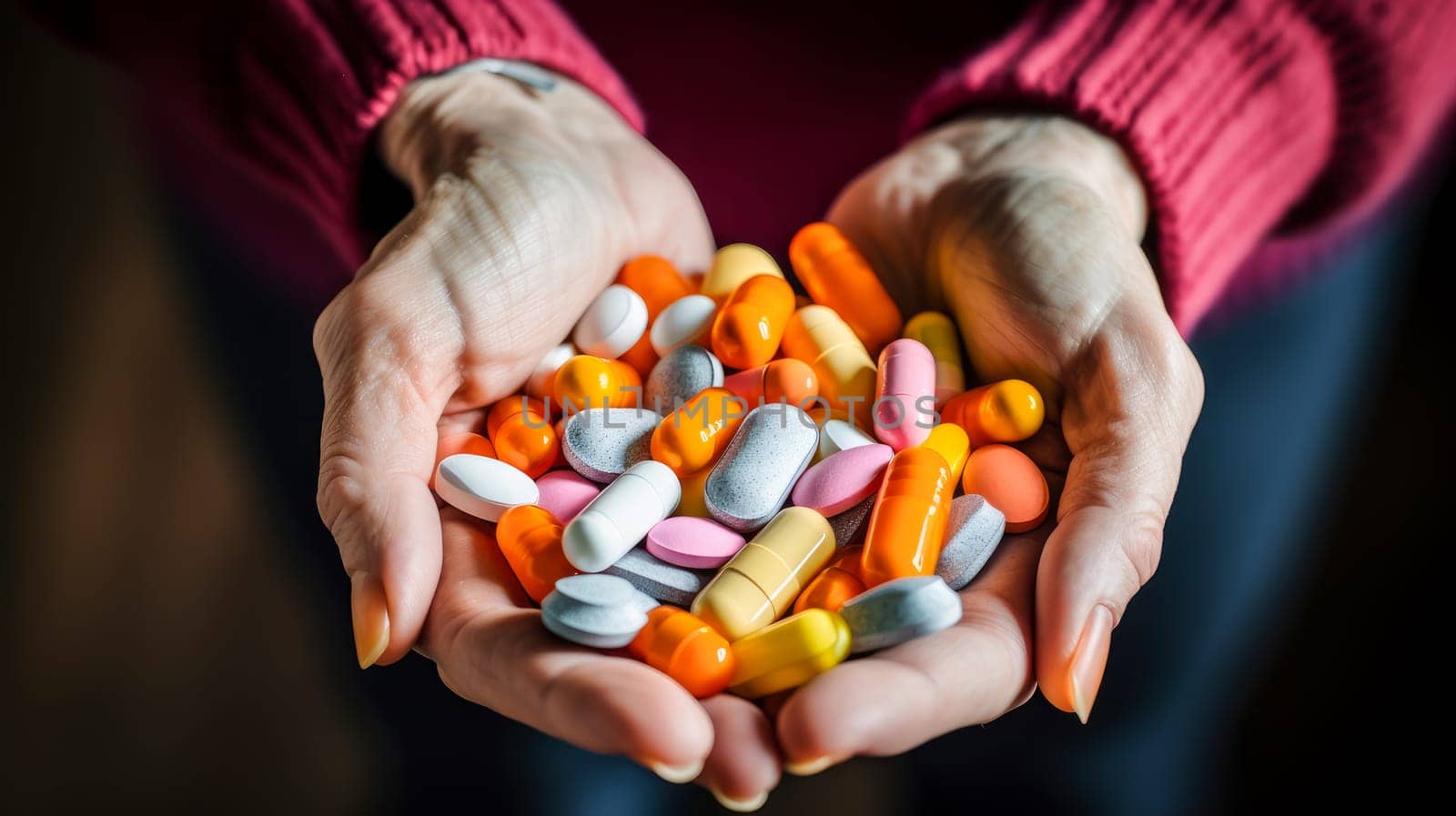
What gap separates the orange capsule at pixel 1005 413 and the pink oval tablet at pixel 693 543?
1.05 feet

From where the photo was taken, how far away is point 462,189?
143cm

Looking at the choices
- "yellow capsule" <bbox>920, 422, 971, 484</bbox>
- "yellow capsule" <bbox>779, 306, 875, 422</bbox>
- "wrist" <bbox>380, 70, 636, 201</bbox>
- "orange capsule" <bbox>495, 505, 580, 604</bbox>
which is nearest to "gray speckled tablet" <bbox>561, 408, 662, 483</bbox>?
"orange capsule" <bbox>495, 505, 580, 604</bbox>

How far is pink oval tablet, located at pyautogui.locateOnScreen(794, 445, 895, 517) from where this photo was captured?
124 cm

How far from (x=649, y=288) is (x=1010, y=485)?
1.93ft

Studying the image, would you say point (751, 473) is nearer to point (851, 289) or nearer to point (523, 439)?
point (523, 439)

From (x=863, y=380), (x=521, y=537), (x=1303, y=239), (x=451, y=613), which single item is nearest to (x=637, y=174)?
(x=863, y=380)

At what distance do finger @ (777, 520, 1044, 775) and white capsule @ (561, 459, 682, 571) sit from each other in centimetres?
27

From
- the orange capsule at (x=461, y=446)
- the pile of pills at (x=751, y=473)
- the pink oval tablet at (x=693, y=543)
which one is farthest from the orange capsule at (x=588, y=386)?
the pink oval tablet at (x=693, y=543)

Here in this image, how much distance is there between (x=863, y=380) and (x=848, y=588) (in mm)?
331

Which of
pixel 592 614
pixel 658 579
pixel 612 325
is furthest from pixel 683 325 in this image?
pixel 592 614

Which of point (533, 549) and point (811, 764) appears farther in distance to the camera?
point (533, 549)

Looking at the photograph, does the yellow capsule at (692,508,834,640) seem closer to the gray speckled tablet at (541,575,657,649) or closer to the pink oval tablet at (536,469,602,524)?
the gray speckled tablet at (541,575,657,649)

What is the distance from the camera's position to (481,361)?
131 centimetres

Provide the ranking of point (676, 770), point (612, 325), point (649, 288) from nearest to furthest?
point (676, 770), point (612, 325), point (649, 288)
